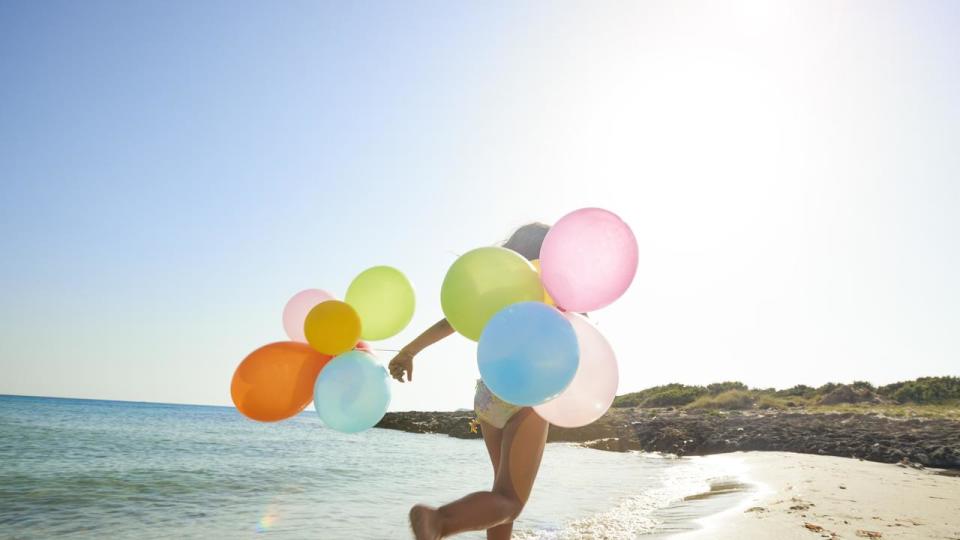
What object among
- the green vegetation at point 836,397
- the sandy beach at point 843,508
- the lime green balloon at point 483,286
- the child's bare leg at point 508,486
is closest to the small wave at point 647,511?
the sandy beach at point 843,508

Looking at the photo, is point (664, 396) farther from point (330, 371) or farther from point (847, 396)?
point (330, 371)

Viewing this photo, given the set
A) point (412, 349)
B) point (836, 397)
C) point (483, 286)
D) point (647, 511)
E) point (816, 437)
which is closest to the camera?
point (483, 286)

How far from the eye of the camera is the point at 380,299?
3.07 metres

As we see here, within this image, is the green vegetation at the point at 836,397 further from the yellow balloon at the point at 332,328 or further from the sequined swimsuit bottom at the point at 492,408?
the yellow balloon at the point at 332,328

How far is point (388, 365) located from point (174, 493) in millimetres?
7537

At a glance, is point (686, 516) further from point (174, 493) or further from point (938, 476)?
point (174, 493)

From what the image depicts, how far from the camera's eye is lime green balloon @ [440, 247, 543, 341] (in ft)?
7.16

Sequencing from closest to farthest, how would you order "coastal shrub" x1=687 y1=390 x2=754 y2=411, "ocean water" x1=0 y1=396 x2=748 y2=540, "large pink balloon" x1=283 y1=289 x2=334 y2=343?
"large pink balloon" x1=283 y1=289 x2=334 y2=343 < "ocean water" x1=0 y1=396 x2=748 y2=540 < "coastal shrub" x1=687 y1=390 x2=754 y2=411

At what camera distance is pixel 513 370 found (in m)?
1.94

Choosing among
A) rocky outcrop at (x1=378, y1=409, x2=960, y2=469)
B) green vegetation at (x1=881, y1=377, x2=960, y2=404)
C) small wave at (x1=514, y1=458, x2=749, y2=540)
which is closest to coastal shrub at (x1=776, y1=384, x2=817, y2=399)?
green vegetation at (x1=881, y1=377, x2=960, y2=404)

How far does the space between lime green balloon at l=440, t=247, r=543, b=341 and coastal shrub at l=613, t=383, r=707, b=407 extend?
3425cm

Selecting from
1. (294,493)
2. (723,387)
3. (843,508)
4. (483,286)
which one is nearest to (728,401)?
(723,387)

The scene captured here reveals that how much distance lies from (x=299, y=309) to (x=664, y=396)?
3714 cm

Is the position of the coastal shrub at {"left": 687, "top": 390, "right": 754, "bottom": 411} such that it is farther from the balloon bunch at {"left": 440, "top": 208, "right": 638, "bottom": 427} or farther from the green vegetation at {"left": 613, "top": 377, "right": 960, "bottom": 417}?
the balloon bunch at {"left": 440, "top": 208, "right": 638, "bottom": 427}
